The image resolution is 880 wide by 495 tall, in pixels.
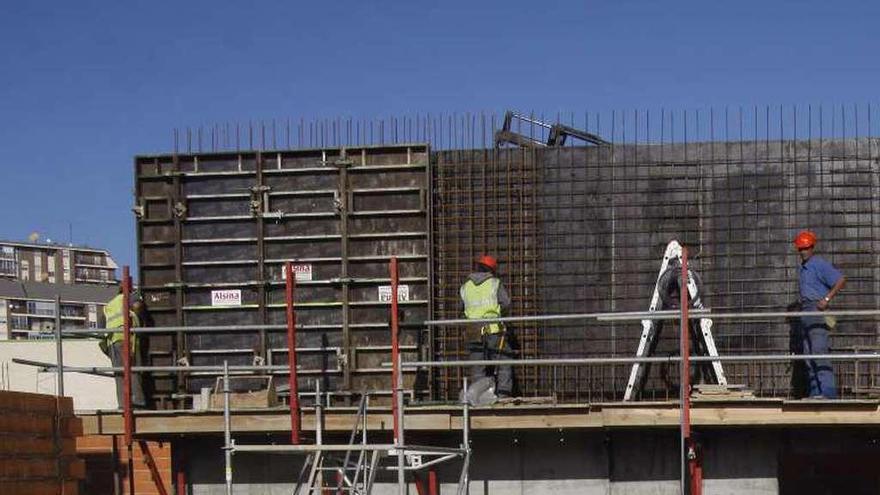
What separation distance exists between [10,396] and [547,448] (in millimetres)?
5450

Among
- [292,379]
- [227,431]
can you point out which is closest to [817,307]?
[292,379]

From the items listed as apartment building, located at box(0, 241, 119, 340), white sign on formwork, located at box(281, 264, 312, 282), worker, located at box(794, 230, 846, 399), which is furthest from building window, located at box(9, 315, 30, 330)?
worker, located at box(794, 230, 846, 399)

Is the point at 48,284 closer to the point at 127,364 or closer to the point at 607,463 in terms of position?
the point at 127,364

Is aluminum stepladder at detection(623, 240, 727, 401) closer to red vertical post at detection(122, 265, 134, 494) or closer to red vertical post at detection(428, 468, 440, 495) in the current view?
red vertical post at detection(428, 468, 440, 495)

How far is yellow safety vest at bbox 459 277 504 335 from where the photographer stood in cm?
1413

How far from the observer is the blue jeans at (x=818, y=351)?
43.6 ft

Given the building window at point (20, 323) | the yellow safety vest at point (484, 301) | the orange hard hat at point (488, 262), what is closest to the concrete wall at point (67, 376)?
the orange hard hat at point (488, 262)

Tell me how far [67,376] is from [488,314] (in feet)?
93.9

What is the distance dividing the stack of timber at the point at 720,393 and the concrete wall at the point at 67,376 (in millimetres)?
26167

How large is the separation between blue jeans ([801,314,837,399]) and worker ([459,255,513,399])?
314cm

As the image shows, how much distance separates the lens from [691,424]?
13.0 m

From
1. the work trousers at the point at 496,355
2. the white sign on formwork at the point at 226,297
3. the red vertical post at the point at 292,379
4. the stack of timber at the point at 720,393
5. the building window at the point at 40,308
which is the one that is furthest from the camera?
A: the building window at the point at 40,308

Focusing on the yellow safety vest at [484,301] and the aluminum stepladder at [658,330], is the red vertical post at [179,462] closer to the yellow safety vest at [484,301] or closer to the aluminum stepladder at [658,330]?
the yellow safety vest at [484,301]

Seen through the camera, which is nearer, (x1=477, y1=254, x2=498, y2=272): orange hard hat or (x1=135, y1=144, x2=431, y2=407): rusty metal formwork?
(x1=477, y1=254, x2=498, y2=272): orange hard hat
